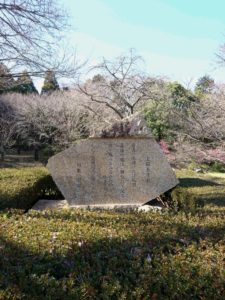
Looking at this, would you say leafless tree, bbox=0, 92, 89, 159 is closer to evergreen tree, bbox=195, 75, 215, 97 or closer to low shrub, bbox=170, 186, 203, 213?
evergreen tree, bbox=195, 75, 215, 97

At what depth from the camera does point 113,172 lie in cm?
717

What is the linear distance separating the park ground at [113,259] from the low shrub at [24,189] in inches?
92.3

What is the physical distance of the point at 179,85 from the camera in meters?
23.4

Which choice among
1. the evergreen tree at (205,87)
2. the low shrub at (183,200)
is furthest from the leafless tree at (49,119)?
the low shrub at (183,200)

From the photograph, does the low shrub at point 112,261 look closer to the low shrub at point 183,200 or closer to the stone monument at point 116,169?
the low shrub at point 183,200

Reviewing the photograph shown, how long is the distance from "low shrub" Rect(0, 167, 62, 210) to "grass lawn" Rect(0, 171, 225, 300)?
241 centimetres

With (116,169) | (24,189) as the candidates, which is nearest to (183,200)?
(116,169)

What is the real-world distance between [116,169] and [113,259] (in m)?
4.80

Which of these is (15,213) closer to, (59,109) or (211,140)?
(211,140)

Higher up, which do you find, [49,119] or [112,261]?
[49,119]

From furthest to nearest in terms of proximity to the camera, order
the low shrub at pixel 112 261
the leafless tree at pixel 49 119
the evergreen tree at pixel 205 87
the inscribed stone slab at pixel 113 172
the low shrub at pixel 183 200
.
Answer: the leafless tree at pixel 49 119, the evergreen tree at pixel 205 87, the inscribed stone slab at pixel 113 172, the low shrub at pixel 183 200, the low shrub at pixel 112 261

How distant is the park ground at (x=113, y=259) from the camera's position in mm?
1993

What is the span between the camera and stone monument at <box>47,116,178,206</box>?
710cm

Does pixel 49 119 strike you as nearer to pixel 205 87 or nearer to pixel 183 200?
pixel 205 87
